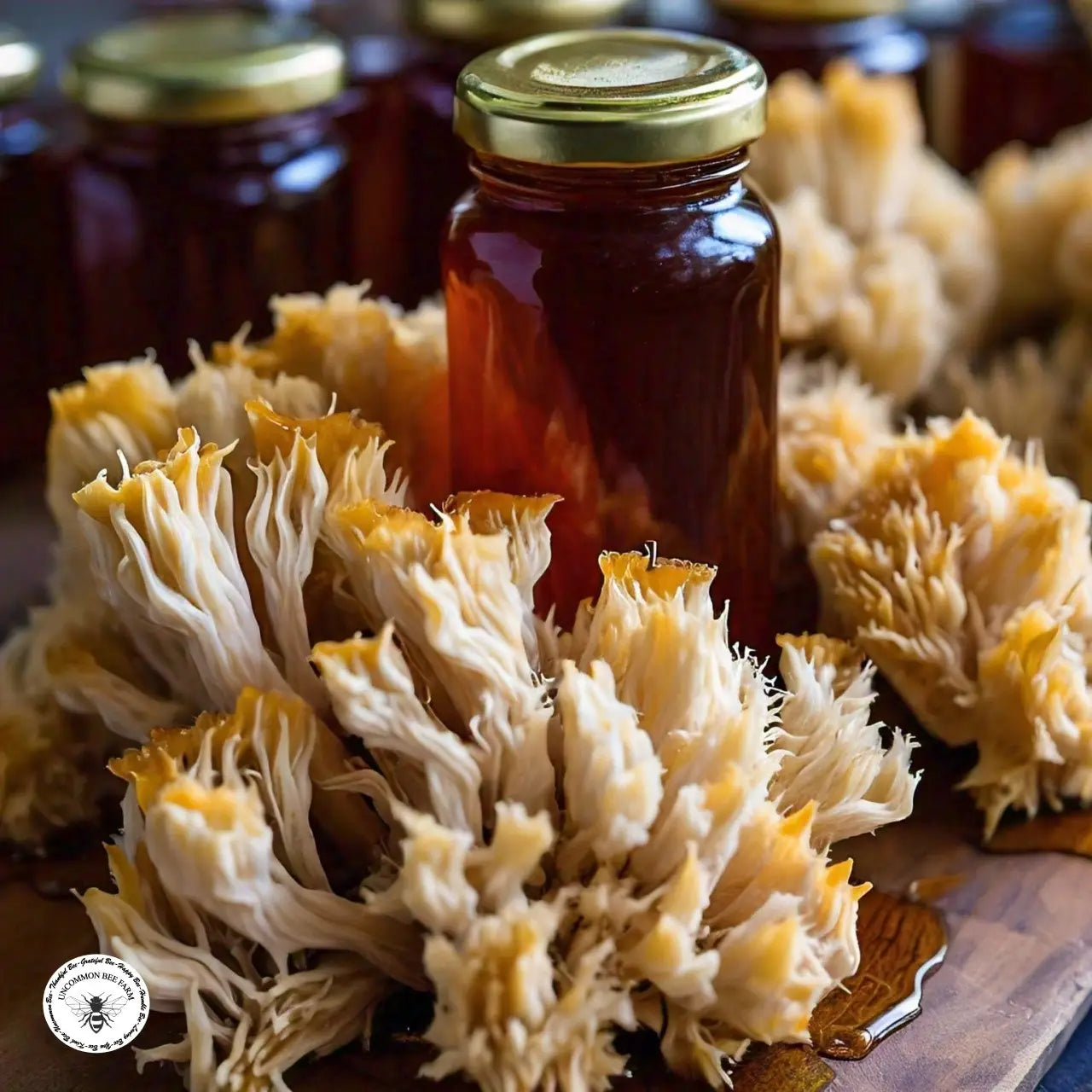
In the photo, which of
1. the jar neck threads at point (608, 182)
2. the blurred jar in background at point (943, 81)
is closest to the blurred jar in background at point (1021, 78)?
the blurred jar in background at point (943, 81)

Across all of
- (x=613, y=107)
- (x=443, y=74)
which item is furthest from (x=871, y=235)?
(x=613, y=107)

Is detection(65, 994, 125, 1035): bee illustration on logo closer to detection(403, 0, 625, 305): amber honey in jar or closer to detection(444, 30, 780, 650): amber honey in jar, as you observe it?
detection(444, 30, 780, 650): amber honey in jar

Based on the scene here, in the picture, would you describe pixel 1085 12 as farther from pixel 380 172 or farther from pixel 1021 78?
pixel 380 172

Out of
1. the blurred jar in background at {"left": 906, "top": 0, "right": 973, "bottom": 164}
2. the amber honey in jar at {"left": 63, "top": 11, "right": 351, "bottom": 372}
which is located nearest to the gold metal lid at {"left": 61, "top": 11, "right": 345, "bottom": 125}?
the amber honey in jar at {"left": 63, "top": 11, "right": 351, "bottom": 372}

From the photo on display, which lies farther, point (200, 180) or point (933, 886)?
point (200, 180)

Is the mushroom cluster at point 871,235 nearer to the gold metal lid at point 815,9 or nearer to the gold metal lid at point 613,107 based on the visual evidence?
the gold metal lid at point 815,9
